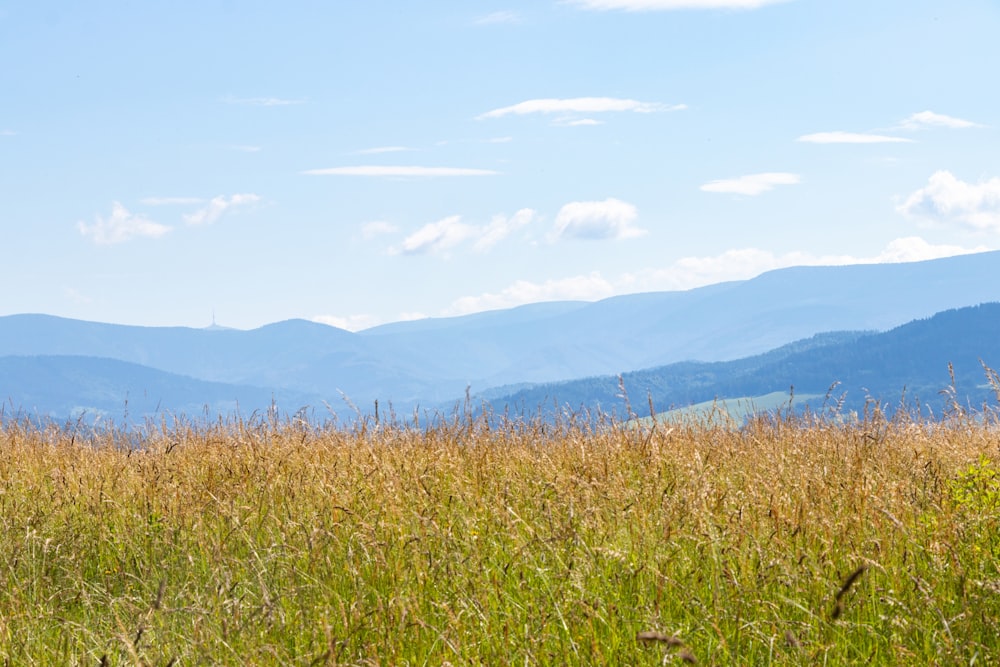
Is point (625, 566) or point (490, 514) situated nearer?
point (625, 566)

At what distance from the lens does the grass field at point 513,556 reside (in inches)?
148

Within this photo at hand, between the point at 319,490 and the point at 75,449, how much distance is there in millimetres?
4380

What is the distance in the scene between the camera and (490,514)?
5.42 meters

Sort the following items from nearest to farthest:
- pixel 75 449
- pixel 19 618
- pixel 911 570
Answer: pixel 911 570 < pixel 19 618 < pixel 75 449

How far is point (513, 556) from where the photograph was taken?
13.9 feet

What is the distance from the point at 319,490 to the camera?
579cm

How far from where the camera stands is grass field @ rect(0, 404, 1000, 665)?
12.3 feet

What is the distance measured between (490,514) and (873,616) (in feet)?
7.36

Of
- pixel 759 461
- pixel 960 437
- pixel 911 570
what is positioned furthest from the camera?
pixel 960 437

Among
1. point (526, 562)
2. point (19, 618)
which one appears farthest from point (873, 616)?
point (19, 618)

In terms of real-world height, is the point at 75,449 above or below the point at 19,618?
above

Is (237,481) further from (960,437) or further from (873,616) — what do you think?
(960,437)

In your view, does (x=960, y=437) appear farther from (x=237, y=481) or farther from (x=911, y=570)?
(x=237, y=481)

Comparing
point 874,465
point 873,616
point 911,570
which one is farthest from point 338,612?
point 874,465
